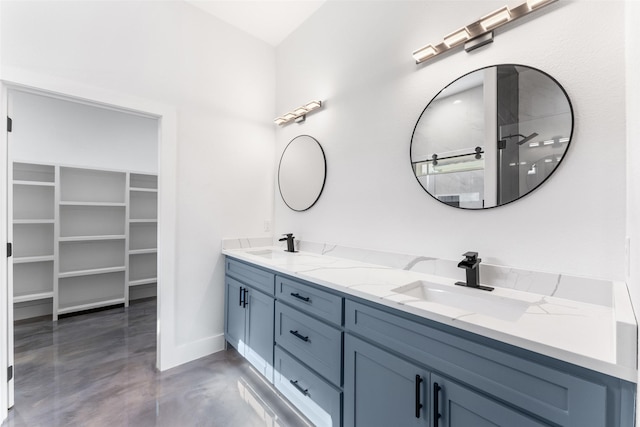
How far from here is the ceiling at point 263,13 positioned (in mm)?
2314

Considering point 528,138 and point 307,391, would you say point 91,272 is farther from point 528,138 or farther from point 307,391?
point 528,138

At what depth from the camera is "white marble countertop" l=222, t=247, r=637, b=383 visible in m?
0.68

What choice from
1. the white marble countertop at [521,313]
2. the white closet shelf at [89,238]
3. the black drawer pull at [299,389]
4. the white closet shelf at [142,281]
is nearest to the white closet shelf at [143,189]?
the white closet shelf at [89,238]

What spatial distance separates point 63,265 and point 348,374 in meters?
3.66

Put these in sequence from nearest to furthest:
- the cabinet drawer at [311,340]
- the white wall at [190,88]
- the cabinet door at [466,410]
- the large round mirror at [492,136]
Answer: the cabinet door at [466,410], the large round mirror at [492,136], the cabinet drawer at [311,340], the white wall at [190,88]

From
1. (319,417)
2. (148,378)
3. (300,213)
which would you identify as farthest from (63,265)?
(319,417)

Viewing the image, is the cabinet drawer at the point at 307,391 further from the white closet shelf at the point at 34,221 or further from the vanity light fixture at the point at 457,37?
the white closet shelf at the point at 34,221

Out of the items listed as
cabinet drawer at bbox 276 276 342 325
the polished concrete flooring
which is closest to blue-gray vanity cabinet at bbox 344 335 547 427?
cabinet drawer at bbox 276 276 342 325

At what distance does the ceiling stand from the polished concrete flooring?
3.11 metres

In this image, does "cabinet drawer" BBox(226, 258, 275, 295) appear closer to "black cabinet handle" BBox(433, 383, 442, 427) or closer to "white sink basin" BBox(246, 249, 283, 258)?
"white sink basin" BBox(246, 249, 283, 258)

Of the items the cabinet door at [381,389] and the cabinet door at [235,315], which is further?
the cabinet door at [235,315]

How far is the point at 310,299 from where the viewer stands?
154 centimetres

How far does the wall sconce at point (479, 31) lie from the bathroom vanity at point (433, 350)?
1263 millimetres

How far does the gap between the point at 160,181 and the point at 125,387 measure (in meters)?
1.55
